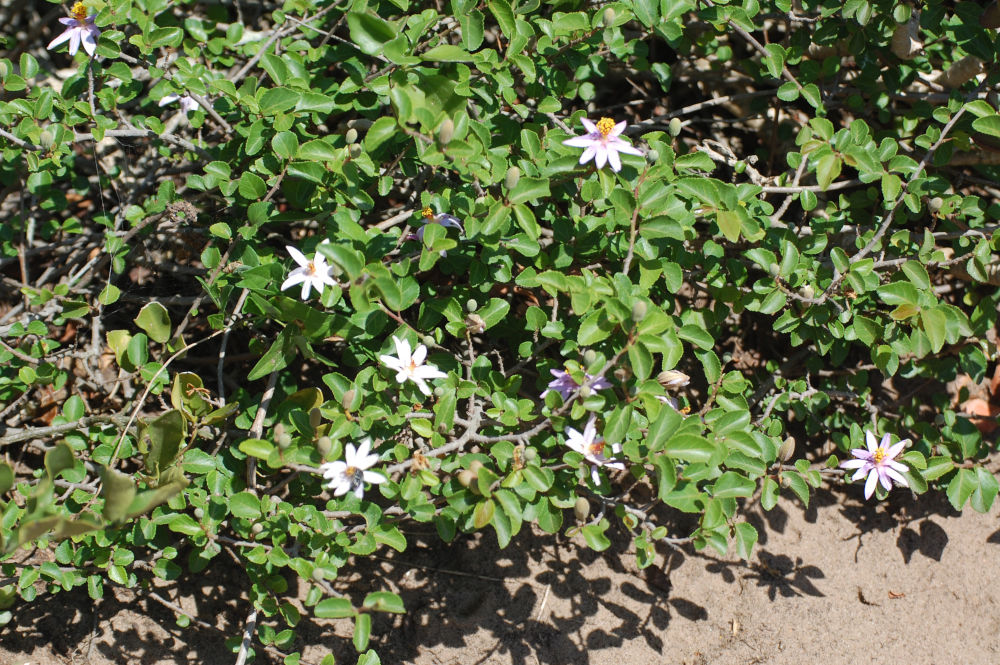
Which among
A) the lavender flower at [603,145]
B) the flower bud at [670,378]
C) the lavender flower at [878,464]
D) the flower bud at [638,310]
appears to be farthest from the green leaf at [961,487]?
the lavender flower at [603,145]

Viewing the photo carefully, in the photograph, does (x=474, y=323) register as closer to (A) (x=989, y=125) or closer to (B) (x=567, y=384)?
(B) (x=567, y=384)

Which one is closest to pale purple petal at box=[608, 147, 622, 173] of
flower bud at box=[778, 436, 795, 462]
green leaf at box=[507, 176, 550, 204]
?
green leaf at box=[507, 176, 550, 204]

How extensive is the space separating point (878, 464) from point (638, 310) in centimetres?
92

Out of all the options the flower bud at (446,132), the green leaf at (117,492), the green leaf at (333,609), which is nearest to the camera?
the green leaf at (117,492)

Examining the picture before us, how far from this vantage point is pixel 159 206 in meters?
2.14

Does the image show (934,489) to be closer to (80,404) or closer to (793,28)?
(793,28)

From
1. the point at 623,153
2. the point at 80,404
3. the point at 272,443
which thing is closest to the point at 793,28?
the point at 623,153

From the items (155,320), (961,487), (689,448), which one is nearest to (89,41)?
(155,320)

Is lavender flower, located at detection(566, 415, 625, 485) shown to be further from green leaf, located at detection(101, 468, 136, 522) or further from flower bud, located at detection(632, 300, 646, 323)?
green leaf, located at detection(101, 468, 136, 522)

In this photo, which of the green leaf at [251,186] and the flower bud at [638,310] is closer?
the flower bud at [638,310]

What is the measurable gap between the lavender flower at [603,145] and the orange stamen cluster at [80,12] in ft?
4.44

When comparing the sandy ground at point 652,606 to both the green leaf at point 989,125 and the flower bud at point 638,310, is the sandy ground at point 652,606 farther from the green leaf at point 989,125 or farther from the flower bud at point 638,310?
the green leaf at point 989,125

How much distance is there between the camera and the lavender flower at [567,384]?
1814mm

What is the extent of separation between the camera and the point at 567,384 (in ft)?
6.21
